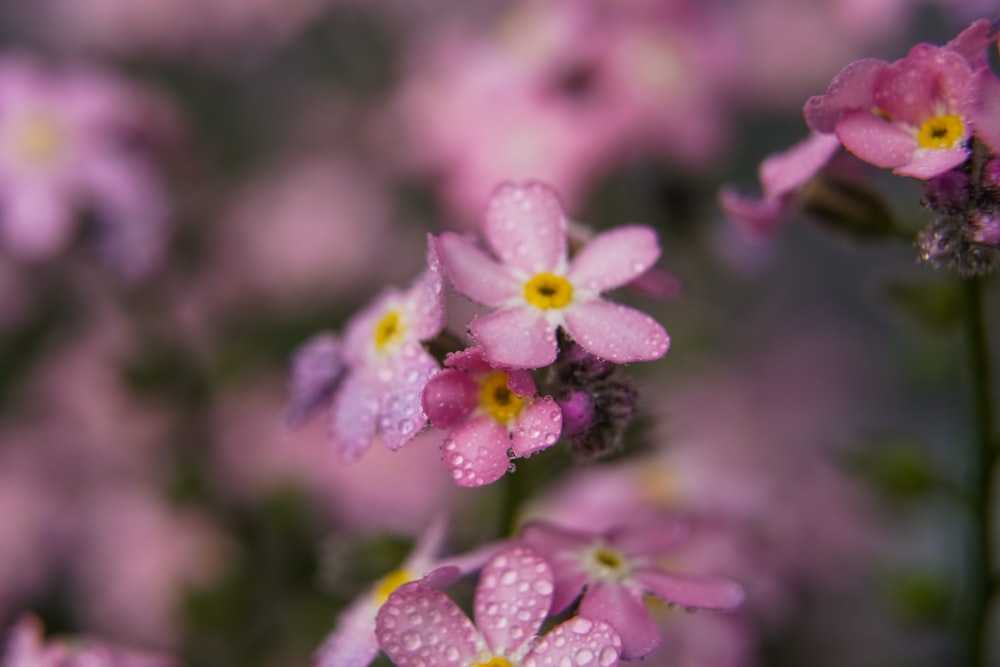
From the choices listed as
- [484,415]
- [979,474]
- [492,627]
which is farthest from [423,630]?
[979,474]

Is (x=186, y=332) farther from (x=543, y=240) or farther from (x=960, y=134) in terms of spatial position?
(x=960, y=134)

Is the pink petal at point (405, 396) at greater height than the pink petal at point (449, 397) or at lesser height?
greater

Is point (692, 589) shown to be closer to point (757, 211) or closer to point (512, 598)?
point (512, 598)

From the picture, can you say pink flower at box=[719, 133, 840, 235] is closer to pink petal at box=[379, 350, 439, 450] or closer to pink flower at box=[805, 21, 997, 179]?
pink flower at box=[805, 21, 997, 179]

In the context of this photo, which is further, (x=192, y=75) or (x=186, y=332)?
(x=192, y=75)

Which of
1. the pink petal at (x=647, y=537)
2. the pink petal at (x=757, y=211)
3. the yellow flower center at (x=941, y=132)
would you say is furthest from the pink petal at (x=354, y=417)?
the yellow flower center at (x=941, y=132)

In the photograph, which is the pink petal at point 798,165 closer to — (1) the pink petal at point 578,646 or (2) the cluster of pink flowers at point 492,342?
(2) the cluster of pink flowers at point 492,342

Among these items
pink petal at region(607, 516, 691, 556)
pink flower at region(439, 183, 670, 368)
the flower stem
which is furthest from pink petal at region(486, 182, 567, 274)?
the flower stem

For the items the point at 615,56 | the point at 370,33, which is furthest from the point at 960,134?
the point at 370,33
